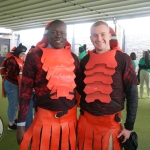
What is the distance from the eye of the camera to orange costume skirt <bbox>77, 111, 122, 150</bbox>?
1.79 metres

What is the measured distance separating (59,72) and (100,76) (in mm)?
387

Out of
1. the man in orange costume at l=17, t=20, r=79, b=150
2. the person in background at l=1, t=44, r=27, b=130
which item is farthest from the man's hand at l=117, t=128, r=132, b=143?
the person in background at l=1, t=44, r=27, b=130

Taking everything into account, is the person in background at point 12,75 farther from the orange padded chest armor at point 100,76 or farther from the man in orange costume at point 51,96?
the orange padded chest armor at point 100,76

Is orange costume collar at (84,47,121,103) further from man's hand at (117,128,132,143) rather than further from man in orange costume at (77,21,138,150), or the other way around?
man's hand at (117,128,132,143)

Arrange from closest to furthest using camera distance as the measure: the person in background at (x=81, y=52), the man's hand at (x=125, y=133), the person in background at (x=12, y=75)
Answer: the man's hand at (x=125, y=133) → the person in background at (x=12, y=75) → the person in background at (x=81, y=52)

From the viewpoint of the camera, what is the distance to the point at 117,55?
1843 millimetres

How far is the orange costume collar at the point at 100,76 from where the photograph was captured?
1802mm

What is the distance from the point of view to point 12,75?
3.68 meters

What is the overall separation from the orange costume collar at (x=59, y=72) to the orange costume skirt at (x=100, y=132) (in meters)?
0.30

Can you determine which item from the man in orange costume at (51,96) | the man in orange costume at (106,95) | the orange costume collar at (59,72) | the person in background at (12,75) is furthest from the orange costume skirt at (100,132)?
the person in background at (12,75)

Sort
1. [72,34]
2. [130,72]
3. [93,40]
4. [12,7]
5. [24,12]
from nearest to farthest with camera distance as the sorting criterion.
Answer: [130,72] → [93,40] → [12,7] → [24,12] → [72,34]

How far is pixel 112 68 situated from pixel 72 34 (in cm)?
1193

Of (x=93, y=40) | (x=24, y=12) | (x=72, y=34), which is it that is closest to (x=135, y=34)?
(x=72, y=34)

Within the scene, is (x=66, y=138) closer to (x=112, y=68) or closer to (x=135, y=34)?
(x=112, y=68)
